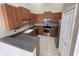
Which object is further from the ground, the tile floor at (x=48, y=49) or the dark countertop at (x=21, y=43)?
the dark countertop at (x=21, y=43)

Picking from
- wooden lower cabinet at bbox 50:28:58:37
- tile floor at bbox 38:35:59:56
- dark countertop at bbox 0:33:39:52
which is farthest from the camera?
wooden lower cabinet at bbox 50:28:58:37

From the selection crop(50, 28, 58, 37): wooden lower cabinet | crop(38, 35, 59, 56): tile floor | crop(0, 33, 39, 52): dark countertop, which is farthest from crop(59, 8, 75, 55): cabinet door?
crop(50, 28, 58, 37): wooden lower cabinet

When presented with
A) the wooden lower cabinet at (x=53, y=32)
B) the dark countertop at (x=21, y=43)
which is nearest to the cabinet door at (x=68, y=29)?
the dark countertop at (x=21, y=43)

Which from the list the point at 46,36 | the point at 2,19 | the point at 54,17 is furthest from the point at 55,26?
the point at 2,19

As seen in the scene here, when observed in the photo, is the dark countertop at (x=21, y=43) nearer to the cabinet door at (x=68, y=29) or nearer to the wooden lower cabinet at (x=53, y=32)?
the cabinet door at (x=68, y=29)

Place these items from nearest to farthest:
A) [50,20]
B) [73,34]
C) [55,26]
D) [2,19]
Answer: [73,34] < [2,19] < [55,26] < [50,20]

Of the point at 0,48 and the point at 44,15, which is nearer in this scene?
the point at 0,48

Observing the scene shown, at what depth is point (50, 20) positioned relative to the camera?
363 centimetres

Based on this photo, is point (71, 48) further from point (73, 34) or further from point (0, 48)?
point (0, 48)

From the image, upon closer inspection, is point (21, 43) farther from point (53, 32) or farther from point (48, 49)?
point (53, 32)

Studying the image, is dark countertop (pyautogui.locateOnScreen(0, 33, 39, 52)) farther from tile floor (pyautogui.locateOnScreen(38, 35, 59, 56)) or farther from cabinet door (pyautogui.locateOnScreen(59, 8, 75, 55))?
tile floor (pyautogui.locateOnScreen(38, 35, 59, 56))

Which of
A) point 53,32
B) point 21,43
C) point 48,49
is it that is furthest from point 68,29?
point 53,32

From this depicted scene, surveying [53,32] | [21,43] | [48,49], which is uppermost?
[21,43]

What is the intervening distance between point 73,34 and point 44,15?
270 cm
